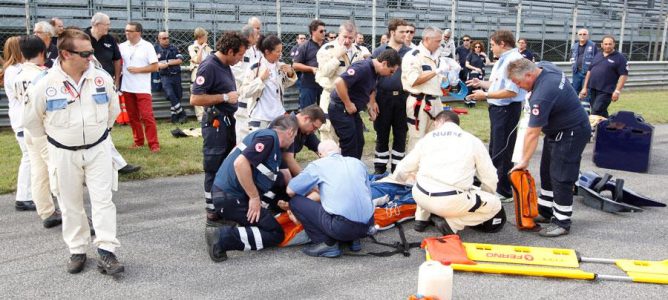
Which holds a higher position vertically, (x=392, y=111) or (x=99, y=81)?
(x=99, y=81)

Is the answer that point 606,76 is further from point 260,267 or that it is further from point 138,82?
point 260,267

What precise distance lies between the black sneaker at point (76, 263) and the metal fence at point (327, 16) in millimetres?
8078

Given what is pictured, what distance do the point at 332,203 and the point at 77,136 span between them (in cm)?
211

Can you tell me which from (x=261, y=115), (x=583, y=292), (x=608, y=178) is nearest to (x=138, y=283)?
(x=261, y=115)

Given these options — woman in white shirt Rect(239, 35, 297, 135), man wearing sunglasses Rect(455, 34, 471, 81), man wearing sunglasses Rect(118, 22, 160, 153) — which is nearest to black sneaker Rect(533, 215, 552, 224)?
woman in white shirt Rect(239, 35, 297, 135)

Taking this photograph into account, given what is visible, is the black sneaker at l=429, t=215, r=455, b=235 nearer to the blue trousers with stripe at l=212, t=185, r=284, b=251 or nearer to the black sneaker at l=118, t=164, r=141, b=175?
the blue trousers with stripe at l=212, t=185, r=284, b=251

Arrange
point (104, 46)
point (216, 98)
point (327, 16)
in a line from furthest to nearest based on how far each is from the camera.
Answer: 1. point (327, 16)
2. point (104, 46)
3. point (216, 98)

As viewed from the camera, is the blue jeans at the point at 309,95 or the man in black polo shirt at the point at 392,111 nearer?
the man in black polo shirt at the point at 392,111

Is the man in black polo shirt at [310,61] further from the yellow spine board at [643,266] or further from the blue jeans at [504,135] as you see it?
the yellow spine board at [643,266]

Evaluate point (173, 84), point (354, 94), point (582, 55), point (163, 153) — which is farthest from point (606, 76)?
point (173, 84)

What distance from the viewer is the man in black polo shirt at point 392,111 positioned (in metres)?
7.71

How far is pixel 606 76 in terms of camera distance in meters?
10.4

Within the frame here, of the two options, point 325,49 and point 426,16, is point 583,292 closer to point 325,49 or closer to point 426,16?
point 325,49

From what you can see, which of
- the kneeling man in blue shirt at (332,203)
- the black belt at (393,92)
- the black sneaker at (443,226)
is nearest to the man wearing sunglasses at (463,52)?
the black belt at (393,92)
